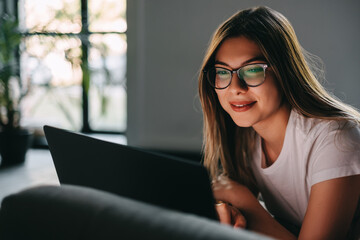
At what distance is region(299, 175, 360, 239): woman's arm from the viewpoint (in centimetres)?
92

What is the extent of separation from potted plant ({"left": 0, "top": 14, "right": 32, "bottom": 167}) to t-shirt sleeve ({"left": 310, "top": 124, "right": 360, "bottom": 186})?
131 inches

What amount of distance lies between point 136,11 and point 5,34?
53.7 inches

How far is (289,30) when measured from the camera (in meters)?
1.13

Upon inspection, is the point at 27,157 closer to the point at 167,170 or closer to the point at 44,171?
the point at 44,171

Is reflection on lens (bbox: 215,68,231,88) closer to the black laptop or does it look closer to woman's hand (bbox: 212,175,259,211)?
woman's hand (bbox: 212,175,259,211)

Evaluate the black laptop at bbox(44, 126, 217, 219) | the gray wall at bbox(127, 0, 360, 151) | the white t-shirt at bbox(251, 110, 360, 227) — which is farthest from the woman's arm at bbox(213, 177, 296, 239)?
the gray wall at bbox(127, 0, 360, 151)

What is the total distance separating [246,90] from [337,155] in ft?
1.10

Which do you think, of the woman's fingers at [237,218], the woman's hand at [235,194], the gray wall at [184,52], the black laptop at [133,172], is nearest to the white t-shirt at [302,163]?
the woman's hand at [235,194]

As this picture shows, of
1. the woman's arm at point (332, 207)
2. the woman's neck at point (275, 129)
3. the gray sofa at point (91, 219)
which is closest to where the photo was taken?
the gray sofa at point (91, 219)

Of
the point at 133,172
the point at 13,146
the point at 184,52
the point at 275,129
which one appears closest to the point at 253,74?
the point at 275,129

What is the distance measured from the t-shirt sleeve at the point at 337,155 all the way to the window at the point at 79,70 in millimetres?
3192

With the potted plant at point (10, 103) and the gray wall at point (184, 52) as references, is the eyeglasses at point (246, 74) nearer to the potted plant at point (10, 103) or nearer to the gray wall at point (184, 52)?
the gray wall at point (184, 52)

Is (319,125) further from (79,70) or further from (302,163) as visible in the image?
(79,70)

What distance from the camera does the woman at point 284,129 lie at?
938 mm
